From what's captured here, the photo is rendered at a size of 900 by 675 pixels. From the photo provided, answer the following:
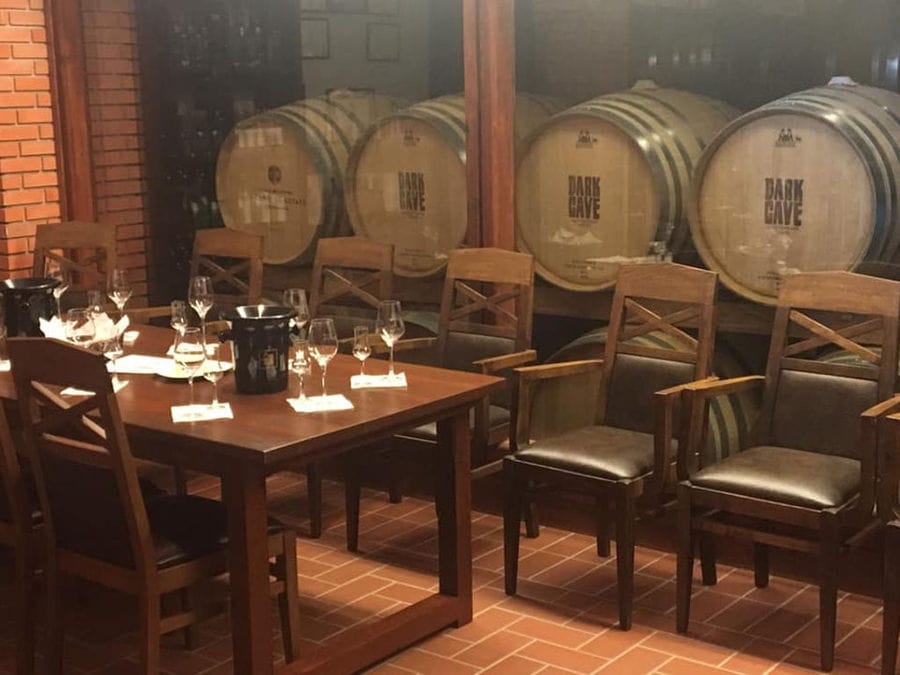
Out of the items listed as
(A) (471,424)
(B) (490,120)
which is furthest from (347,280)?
(A) (471,424)

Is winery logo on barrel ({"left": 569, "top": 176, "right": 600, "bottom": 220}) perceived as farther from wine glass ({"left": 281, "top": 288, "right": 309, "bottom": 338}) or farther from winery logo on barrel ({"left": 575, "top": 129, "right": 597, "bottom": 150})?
wine glass ({"left": 281, "top": 288, "right": 309, "bottom": 338})

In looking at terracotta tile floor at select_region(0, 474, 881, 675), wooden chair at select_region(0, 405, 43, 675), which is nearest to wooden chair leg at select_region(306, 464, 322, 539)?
terracotta tile floor at select_region(0, 474, 881, 675)

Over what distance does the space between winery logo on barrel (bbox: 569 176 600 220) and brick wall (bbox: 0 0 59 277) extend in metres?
2.75

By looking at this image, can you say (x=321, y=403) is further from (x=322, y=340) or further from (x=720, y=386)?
(x=720, y=386)

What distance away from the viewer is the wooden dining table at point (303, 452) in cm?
302

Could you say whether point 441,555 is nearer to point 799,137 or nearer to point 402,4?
point 799,137

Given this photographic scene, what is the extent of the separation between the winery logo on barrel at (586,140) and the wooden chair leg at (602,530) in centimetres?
131

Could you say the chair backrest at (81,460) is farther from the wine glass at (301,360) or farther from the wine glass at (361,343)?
the wine glass at (361,343)

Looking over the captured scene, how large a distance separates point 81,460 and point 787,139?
96.2 inches

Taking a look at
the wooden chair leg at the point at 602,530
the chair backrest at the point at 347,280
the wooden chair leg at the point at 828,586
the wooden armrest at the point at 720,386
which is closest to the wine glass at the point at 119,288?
the chair backrest at the point at 347,280

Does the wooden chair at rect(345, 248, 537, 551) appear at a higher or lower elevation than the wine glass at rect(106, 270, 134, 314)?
lower

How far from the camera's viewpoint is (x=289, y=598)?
3.34 metres

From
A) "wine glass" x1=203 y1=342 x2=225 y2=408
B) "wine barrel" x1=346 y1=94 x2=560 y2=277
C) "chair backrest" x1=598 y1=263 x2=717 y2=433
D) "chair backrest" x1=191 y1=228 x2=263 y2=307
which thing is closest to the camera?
"wine glass" x1=203 y1=342 x2=225 y2=408

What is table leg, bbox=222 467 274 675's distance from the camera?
3.01 m
